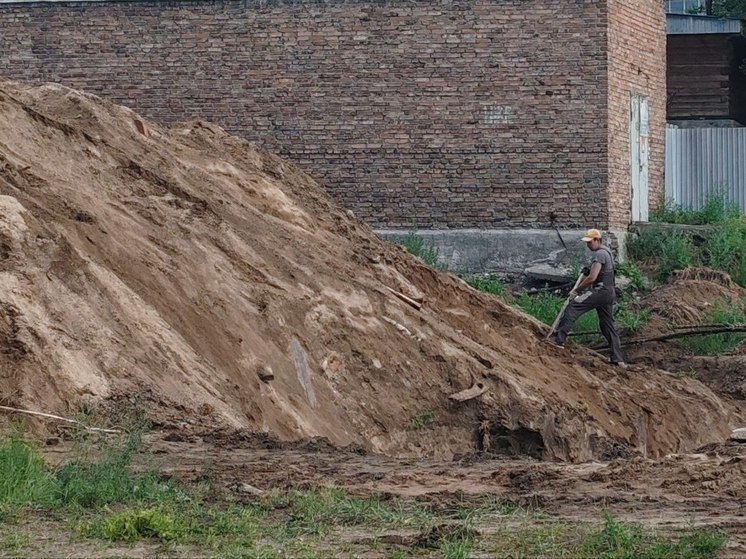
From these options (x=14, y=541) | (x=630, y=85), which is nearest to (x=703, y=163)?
(x=630, y=85)

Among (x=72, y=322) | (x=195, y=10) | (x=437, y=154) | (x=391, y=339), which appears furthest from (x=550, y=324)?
(x=72, y=322)

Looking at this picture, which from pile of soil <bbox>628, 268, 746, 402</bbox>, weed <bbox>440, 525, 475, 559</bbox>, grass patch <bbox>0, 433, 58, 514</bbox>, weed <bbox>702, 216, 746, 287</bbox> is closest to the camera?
weed <bbox>440, 525, 475, 559</bbox>

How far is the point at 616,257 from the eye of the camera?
67.9ft

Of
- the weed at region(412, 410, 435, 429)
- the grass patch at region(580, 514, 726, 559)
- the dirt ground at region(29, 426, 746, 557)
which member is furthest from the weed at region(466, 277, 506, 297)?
the grass patch at region(580, 514, 726, 559)

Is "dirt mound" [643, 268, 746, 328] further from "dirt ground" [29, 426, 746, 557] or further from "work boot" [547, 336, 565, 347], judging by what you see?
"dirt ground" [29, 426, 746, 557]

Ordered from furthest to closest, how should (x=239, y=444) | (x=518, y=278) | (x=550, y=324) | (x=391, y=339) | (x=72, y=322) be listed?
(x=518, y=278)
(x=550, y=324)
(x=391, y=339)
(x=72, y=322)
(x=239, y=444)

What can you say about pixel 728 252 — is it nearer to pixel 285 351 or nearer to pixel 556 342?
pixel 556 342

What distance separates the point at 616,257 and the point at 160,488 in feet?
43.2

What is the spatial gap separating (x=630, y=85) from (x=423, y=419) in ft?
30.9

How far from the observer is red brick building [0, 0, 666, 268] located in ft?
67.2

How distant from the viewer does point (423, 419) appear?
533 inches

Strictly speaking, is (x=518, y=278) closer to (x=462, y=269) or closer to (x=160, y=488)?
(x=462, y=269)

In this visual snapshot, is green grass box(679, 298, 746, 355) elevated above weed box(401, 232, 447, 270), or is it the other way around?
weed box(401, 232, 447, 270)

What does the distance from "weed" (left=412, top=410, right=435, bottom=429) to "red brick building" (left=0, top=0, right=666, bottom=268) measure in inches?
283
